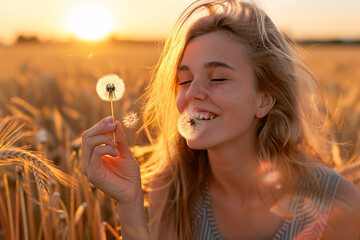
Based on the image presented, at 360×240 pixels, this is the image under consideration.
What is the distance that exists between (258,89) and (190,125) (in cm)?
35

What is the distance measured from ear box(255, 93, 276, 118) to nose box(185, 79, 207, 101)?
31 centimetres

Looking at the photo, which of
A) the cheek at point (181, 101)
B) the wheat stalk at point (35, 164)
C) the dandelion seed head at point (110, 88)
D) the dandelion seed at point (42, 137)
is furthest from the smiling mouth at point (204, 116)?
the dandelion seed at point (42, 137)

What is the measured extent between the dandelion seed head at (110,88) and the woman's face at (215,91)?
0.34m

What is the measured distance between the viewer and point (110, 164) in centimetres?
150

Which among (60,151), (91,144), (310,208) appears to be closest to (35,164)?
(91,144)

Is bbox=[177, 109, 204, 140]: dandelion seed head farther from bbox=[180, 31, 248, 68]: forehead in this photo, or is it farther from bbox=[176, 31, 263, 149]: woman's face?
bbox=[180, 31, 248, 68]: forehead

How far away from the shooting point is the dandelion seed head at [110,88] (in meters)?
1.29

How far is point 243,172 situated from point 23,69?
17.5ft

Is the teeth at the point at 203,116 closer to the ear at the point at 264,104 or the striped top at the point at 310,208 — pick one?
the ear at the point at 264,104

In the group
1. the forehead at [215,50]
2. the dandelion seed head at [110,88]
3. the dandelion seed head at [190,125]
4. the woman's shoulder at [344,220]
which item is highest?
the forehead at [215,50]

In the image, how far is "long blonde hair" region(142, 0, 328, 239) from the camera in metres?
1.72

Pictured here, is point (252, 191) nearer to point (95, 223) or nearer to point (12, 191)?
point (95, 223)

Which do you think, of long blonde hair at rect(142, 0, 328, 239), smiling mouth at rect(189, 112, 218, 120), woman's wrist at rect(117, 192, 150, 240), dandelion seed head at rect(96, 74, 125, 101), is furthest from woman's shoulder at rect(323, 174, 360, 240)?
dandelion seed head at rect(96, 74, 125, 101)

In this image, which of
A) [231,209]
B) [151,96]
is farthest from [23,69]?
[231,209]
